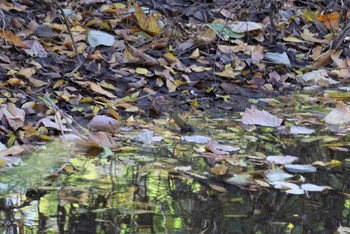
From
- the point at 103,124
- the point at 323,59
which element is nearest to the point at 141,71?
the point at 103,124

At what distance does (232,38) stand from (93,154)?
192 centimetres

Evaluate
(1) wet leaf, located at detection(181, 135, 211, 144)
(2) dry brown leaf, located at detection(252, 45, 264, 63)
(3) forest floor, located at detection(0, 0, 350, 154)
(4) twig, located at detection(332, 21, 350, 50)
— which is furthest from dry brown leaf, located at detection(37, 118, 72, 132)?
(4) twig, located at detection(332, 21, 350, 50)

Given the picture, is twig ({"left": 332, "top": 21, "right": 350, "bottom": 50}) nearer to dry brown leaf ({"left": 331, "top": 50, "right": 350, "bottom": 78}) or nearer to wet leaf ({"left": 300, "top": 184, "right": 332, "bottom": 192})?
dry brown leaf ({"left": 331, "top": 50, "right": 350, "bottom": 78})

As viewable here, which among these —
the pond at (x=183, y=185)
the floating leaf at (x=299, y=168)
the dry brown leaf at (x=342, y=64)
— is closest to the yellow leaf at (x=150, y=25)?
the dry brown leaf at (x=342, y=64)

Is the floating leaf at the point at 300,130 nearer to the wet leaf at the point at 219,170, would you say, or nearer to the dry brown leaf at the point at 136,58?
the wet leaf at the point at 219,170

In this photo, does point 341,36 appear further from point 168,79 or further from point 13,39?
point 13,39

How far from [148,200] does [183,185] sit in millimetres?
197

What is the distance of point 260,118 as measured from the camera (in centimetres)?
335

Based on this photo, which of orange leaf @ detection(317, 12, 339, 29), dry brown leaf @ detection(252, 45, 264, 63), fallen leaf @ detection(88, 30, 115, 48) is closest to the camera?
fallen leaf @ detection(88, 30, 115, 48)

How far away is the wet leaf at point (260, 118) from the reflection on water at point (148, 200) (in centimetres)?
48

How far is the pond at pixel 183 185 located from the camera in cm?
218

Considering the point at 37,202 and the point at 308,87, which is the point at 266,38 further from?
the point at 37,202

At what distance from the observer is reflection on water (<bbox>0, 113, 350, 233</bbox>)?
84.7 inches

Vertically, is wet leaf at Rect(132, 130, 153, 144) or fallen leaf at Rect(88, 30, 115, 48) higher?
fallen leaf at Rect(88, 30, 115, 48)
